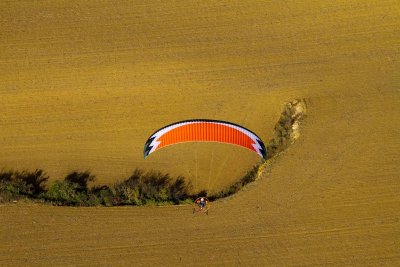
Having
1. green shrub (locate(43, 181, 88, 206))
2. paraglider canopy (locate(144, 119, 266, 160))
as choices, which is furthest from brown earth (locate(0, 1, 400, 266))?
paraglider canopy (locate(144, 119, 266, 160))

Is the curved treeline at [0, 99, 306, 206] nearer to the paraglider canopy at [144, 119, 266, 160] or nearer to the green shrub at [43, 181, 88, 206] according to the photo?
the green shrub at [43, 181, 88, 206]

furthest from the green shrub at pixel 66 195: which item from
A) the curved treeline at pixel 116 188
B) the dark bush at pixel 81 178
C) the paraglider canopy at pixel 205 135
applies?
the paraglider canopy at pixel 205 135

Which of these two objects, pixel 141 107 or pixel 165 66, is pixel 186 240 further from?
pixel 165 66

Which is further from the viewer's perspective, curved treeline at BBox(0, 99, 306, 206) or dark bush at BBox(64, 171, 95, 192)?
dark bush at BBox(64, 171, 95, 192)

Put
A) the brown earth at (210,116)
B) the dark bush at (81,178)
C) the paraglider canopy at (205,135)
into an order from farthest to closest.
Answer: the dark bush at (81,178), the brown earth at (210,116), the paraglider canopy at (205,135)

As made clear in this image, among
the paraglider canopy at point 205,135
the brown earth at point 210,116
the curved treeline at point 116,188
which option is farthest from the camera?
the curved treeline at point 116,188

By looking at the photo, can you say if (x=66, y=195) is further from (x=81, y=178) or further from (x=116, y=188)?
(x=116, y=188)

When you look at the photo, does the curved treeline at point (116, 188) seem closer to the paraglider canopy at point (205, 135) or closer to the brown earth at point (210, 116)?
the brown earth at point (210, 116)

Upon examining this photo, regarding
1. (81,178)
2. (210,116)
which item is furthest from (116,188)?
(210,116)
